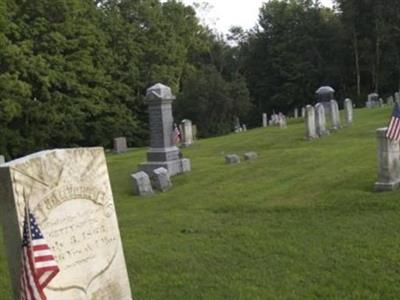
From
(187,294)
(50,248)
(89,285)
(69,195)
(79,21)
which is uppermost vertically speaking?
(79,21)

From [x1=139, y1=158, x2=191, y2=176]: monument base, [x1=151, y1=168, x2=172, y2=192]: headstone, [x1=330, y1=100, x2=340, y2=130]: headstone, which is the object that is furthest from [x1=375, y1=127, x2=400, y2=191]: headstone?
[x1=330, y1=100, x2=340, y2=130]: headstone

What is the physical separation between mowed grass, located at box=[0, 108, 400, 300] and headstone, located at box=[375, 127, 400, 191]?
0.29 metres

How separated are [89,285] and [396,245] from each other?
4.15 meters

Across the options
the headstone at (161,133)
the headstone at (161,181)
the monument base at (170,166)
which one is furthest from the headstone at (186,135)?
the headstone at (161,181)

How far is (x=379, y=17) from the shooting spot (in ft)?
175

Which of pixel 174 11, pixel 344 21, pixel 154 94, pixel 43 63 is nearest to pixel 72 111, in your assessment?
pixel 43 63

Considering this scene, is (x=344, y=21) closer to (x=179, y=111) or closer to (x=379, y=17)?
(x=379, y=17)

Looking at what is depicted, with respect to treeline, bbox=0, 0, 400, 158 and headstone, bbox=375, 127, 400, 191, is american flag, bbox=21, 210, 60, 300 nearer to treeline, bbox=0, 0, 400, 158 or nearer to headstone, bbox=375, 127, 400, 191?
headstone, bbox=375, 127, 400, 191

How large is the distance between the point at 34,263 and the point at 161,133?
41.7ft

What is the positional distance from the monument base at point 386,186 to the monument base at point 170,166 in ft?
22.5

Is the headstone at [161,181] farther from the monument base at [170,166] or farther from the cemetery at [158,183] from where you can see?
the monument base at [170,166]

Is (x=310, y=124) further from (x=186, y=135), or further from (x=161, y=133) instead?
(x=186, y=135)

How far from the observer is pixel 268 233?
29.9 ft

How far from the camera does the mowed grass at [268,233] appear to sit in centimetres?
695
